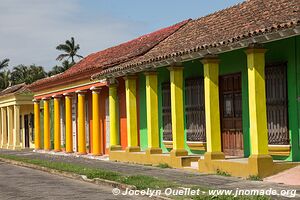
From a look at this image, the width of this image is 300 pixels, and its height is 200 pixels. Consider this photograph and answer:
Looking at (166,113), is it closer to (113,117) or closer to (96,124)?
(113,117)

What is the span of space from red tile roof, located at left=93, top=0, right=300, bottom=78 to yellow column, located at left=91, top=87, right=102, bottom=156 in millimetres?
1664

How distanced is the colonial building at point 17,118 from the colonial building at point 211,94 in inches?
394

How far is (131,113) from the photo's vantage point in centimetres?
1762

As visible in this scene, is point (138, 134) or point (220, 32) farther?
point (138, 134)

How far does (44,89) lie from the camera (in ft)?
86.7

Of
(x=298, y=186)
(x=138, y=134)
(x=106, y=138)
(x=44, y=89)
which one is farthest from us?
(x=44, y=89)

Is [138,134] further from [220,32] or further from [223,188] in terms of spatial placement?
[223,188]

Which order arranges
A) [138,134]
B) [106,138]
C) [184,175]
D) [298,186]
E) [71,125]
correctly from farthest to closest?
[71,125] < [106,138] < [138,134] < [184,175] < [298,186]

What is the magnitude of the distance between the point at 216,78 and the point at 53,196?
17.0ft

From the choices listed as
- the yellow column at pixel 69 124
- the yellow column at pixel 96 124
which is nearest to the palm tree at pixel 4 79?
the yellow column at pixel 69 124

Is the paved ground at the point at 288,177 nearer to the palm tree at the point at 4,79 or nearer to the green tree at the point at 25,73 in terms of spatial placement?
the green tree at the point at 25,73

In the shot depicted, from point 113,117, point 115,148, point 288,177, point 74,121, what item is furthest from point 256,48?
point 74,121

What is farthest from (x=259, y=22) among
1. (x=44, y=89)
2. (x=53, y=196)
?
(x=44, y=89)

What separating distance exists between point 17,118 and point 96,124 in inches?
506
